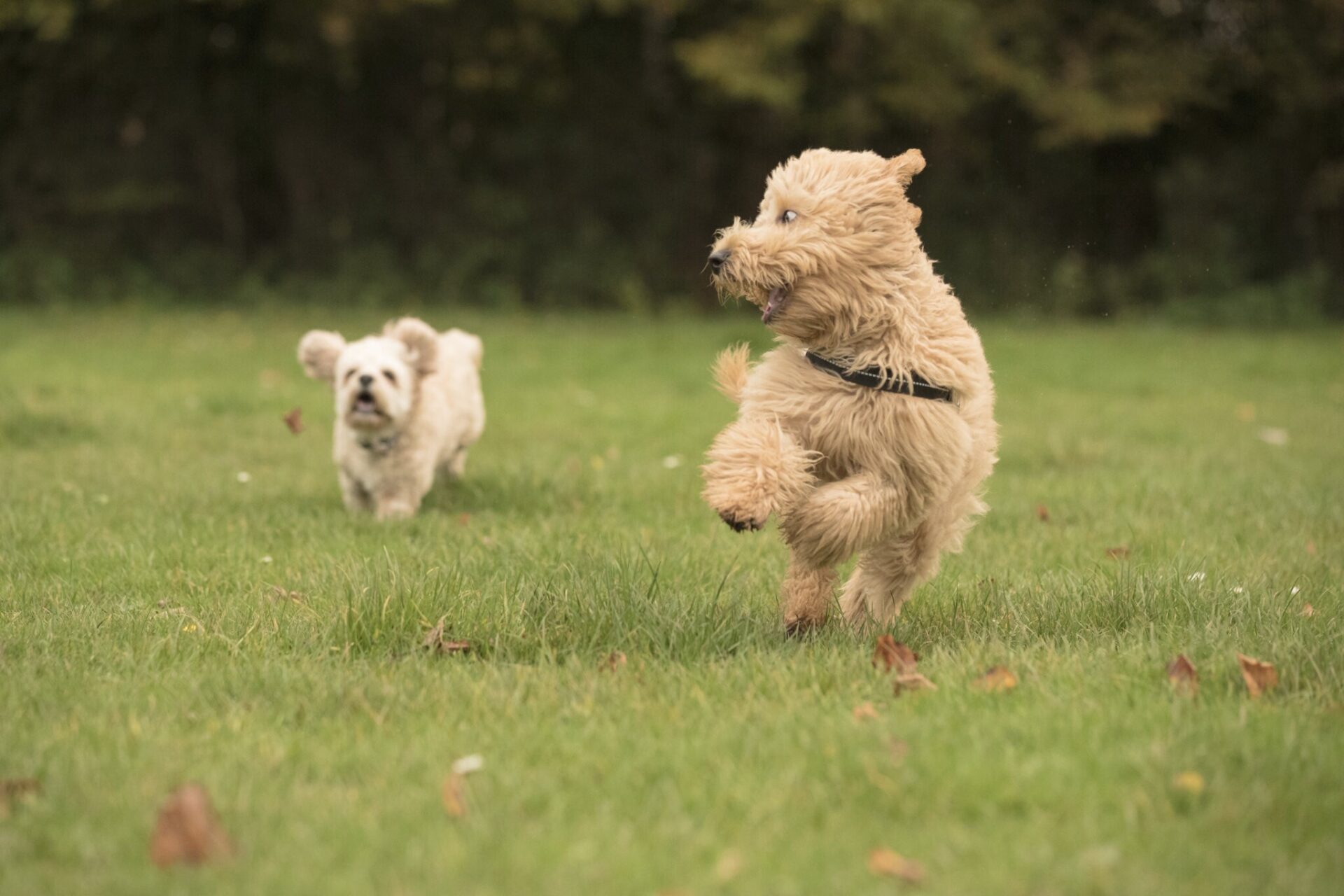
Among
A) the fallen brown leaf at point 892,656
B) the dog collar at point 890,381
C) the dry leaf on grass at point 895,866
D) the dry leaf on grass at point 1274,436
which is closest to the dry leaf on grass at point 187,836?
the dry leaf on grass at point 895,866

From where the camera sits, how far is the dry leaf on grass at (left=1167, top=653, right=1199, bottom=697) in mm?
3625

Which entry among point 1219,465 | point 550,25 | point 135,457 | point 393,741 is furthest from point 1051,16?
point 393,741

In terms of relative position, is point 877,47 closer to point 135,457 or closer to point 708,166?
point 708,166

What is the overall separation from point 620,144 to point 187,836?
2108 cm

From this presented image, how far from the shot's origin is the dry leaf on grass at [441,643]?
13.4ft

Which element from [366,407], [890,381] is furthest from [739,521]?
[366,407]

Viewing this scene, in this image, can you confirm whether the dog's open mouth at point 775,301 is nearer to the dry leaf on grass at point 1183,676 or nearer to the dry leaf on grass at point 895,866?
the dry leaf on grass at point 1183,676

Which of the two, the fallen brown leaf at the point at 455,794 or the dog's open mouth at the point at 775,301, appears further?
the dog's open mouth at the point at 775,301

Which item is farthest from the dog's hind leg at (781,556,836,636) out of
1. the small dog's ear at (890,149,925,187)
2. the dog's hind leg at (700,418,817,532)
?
the small dog's ear at (890,149,925,187)

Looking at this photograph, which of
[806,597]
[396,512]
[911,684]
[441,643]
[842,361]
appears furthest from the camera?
[396,512]

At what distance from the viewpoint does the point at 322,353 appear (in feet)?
23.5

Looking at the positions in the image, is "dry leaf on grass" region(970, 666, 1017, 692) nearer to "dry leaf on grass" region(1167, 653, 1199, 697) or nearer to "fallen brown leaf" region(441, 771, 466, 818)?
"dry leaf on grass" region(1167, 653, 1199, 697)

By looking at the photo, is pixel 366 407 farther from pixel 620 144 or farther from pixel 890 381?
pixel 620 144

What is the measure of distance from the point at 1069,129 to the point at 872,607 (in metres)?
18.4
